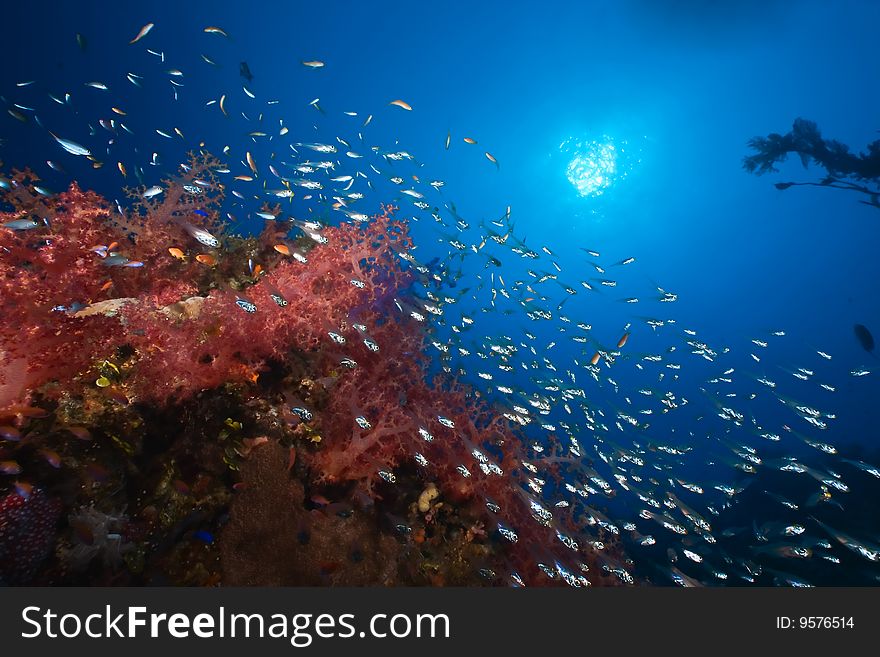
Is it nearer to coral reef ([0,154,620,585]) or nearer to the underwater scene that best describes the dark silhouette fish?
the underwater scene

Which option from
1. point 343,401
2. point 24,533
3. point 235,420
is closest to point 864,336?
point 343,401

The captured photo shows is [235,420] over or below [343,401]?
below

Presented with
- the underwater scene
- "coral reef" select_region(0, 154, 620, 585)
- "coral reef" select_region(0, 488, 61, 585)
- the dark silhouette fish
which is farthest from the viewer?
the dark silhouette fish

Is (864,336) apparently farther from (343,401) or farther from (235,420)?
(235,420)

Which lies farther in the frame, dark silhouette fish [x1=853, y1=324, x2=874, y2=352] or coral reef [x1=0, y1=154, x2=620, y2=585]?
dark silhouette fish [x1=853, y1=324, x2=874, y2=352]

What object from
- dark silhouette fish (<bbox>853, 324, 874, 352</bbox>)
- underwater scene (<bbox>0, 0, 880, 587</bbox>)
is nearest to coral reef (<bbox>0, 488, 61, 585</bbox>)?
underwater scene (<bbox>0, 0, 880, 587</bbox>)

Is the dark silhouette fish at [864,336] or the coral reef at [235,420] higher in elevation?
the dark silhouette fish at [864,336]

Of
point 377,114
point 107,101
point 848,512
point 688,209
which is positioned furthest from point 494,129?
point 848,512

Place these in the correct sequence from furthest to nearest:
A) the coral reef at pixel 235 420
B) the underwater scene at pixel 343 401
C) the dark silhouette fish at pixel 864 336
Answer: the dark silhouette fish at pixel 864 336 → the underwater scene at pixel 343 401 → the coral reef at pixel 235 420

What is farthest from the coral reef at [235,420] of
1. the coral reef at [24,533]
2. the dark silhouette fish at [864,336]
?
the dark silhouette fish at [864,336]

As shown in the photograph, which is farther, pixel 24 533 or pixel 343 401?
pixel 343 401

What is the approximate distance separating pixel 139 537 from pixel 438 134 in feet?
255

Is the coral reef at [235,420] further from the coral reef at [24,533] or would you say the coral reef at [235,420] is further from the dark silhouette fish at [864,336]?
the dark silhouette fish at [864,336]

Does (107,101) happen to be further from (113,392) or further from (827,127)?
(827,127)
